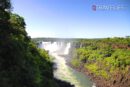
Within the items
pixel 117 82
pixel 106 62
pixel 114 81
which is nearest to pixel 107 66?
pixel 106 62

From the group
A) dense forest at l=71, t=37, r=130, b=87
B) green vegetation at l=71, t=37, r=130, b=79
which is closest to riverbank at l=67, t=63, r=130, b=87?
dense forest at l=71, t=37, r=130, b=87

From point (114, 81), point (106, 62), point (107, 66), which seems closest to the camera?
point (114, 81)

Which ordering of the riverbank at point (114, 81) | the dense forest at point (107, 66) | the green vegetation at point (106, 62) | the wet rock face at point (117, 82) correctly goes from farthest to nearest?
the green vegetation at point (106, 62) < the dense forest at point (107, 66) < the riverbank at point (114, 81) < the wet rock face at point (117, 82)

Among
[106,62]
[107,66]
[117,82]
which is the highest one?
[106,62]

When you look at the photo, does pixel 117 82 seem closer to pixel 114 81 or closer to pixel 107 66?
pixel 114 81

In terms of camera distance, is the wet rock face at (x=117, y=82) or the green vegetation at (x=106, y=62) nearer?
the wet rock face at (x=117, y=82)

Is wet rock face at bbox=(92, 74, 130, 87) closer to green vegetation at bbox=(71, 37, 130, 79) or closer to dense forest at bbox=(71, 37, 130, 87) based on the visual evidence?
dense forest at bbox=(71, 37, 130, 87)

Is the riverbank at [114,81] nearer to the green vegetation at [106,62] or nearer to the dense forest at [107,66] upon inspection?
the dense forest at [107,66]

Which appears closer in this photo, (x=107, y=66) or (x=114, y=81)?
(x=114, y=81)

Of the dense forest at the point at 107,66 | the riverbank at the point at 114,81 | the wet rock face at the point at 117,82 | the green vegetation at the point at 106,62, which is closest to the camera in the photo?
the wet rock face at the point at 117,82

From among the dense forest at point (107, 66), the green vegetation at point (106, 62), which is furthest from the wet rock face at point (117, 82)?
the green vegetation at point (106, 62)

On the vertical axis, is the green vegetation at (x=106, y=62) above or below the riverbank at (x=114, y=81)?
above

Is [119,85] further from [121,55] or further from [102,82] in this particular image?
[121,55]
